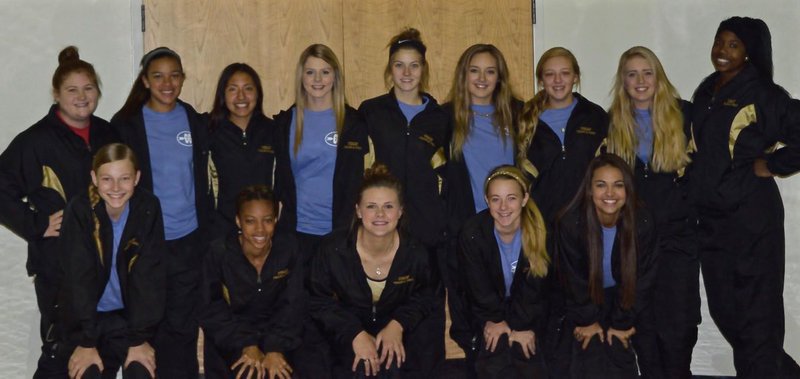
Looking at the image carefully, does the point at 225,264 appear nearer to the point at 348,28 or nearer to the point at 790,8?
the point at 348,28

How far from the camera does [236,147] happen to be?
4.41 meters

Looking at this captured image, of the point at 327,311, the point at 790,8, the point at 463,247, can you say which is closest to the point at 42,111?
the point at 327,311

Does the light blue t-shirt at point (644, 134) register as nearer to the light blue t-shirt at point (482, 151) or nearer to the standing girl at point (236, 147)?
the light blue t-shirt at point (482, 151)

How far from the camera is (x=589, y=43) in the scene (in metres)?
5.21

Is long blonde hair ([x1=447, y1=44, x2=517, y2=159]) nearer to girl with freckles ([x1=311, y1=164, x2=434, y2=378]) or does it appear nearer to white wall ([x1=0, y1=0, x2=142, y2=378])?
girl with freckles ([x1=311, y1=164, x2=434, y2=378])

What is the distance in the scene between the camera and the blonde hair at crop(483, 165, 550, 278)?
4.12 meters

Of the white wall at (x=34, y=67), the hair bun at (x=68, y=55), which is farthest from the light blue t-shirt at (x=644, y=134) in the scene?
the hair bun at (x=68, y=55)

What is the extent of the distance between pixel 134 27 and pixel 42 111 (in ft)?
2.05

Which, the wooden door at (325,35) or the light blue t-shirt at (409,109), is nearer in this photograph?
the light blue t-shirt at (409,109)

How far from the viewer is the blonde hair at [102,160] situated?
13.0 ft

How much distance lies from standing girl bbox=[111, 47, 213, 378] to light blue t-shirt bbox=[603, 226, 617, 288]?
1751mm

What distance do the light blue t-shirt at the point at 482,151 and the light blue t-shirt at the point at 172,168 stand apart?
4.03ft

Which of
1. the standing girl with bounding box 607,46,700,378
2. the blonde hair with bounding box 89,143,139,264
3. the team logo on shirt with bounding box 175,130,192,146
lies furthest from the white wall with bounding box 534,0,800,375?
the blonde hair with bounding box 89,143,139,264

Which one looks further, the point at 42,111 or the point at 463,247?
the point at 42,111
